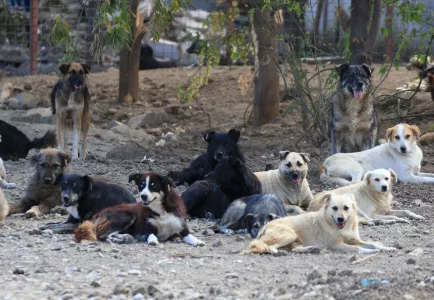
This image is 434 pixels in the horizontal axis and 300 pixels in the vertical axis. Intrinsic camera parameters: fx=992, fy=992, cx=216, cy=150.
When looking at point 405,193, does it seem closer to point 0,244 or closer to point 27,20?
point 0,244

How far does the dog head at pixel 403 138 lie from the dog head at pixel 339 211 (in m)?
4.03

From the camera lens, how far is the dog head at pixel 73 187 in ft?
32.4

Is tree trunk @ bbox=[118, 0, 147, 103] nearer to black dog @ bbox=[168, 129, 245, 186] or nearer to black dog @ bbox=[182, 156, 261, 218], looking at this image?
black dog @ bbox=[168, 129, 245, 186]

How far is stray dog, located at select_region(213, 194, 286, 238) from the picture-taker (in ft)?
32.2

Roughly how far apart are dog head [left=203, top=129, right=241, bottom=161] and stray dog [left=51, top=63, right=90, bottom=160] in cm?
430

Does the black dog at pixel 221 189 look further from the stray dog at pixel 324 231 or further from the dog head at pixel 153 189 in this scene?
the stray dog at pixel 324 231

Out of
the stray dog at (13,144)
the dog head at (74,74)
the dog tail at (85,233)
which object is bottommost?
the stray dog at (13,144)

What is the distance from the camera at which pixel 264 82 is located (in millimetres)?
18891

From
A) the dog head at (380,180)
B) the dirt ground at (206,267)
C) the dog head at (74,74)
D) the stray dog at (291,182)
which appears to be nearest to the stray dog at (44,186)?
the dirt ground at (206,267)

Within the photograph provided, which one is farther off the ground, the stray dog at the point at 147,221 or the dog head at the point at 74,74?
the dog head at the point at 74,74

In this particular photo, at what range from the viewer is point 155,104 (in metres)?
21.6

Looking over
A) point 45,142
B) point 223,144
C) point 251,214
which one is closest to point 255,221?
point 251,214

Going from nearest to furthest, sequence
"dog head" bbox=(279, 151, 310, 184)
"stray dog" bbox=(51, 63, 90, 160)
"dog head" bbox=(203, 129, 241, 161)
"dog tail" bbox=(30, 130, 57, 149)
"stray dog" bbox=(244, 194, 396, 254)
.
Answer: "stray dog" bbox=(244, 194, 396, 254) < "dog head" bbox=(279, 151, 310, 184) < "dog head" bbox=(203, 129, 241, 161) < "dog tail" bbox=(30, 130, 57, 149) < "stray dog" bbox=(51, 63, 90, 160)

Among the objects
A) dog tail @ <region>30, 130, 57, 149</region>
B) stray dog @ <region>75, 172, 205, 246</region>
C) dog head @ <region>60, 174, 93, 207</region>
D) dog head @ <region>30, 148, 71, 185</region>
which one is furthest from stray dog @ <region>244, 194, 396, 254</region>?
dog tail @ <region>30, 130, 57, 149</region>
